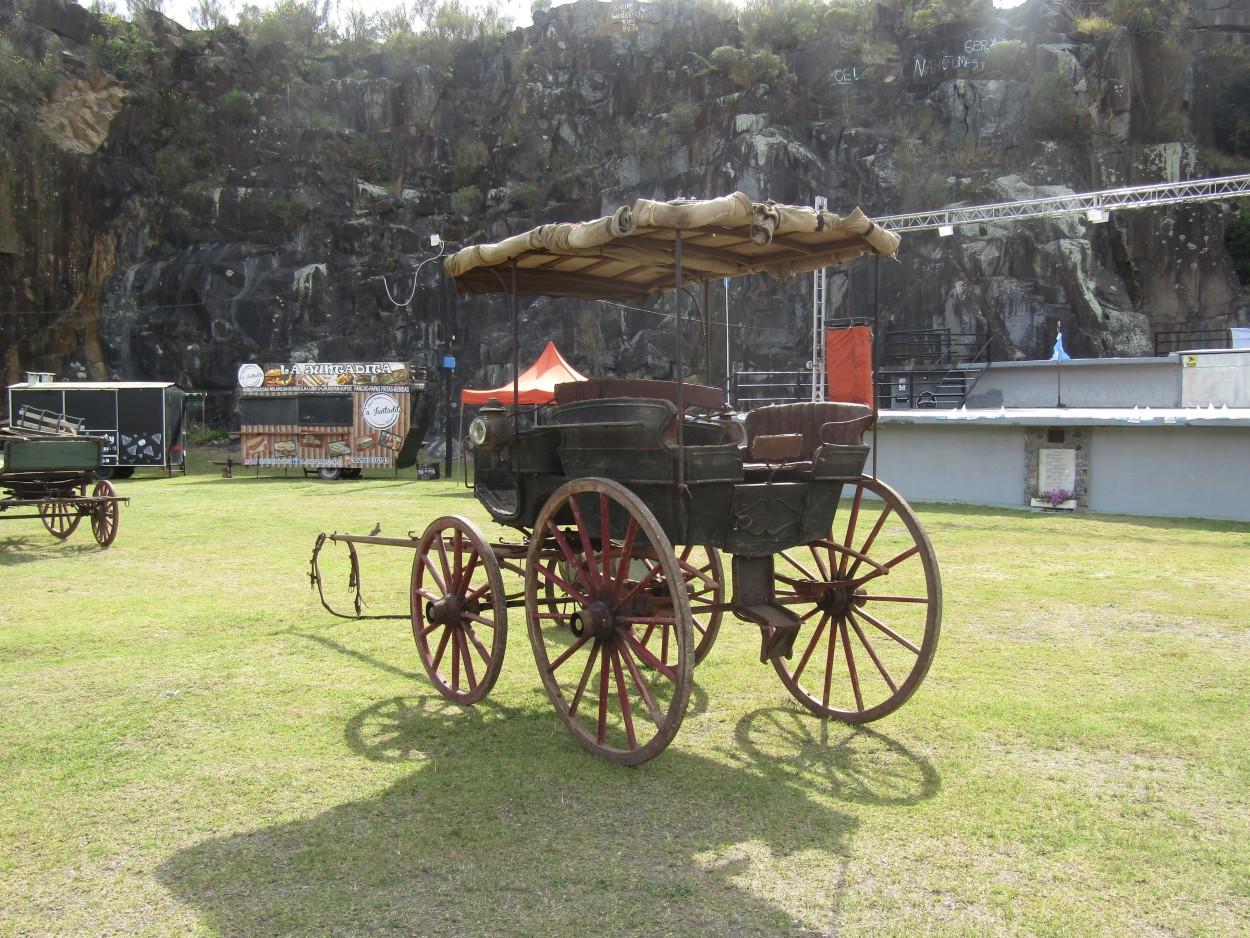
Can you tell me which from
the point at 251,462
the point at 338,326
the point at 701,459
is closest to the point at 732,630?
the point at 701,459

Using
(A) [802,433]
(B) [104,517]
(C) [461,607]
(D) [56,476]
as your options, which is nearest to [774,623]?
(A) [802,433]

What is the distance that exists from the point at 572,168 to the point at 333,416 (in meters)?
17.3

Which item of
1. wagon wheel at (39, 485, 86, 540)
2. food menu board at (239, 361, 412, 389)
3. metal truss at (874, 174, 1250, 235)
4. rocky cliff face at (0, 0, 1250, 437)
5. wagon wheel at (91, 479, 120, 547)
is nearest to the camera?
wagon wheel at (39, 485, 86, 540)

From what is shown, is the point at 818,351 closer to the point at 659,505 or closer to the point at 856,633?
the point at 856,633

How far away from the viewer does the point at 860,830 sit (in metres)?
3.68

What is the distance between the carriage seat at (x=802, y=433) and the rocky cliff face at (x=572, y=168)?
26868 millimetres

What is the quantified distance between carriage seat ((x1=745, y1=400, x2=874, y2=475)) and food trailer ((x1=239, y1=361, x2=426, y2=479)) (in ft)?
67.1

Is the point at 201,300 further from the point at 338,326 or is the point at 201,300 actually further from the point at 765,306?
A: the point at 765,306

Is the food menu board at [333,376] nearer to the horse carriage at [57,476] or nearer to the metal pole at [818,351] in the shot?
the metal pole at [818,351]

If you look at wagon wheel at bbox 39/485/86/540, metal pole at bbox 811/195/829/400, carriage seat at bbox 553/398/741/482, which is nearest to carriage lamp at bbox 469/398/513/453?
carriage seat at bbox 553/398/741/482

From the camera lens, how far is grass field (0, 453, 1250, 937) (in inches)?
122

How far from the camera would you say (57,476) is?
11.5 m

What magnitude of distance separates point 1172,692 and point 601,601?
11.0ft

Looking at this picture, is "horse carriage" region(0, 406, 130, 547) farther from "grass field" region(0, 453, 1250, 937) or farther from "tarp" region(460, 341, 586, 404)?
"tarp" region(460, 341, 586, 404)
